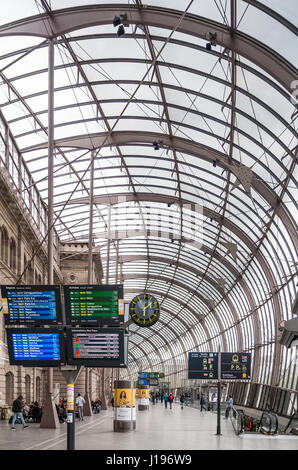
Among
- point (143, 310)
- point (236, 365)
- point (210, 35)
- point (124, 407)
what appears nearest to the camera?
point (143, 310)

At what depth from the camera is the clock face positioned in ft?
54.8

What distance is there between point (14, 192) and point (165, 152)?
14.0 meters

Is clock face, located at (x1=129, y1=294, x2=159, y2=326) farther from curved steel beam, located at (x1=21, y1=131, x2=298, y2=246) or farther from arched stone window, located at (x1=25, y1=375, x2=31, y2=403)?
arched stone window, located at (x1=25, y1=375, x2=31, y2=403)

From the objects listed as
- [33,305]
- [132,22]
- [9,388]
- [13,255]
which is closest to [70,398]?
[33,305]

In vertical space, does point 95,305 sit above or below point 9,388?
above

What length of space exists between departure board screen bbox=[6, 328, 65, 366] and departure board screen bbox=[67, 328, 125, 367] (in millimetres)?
277

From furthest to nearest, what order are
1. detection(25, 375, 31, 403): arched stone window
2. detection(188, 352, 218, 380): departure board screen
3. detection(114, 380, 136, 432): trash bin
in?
detection(25, 375, 31, 403): arched stone window, detection(188, 352, 218, 380): departure board screen, detection(114, 380, 136, 432): trash bin

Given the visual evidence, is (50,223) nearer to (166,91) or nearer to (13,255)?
(166,91)

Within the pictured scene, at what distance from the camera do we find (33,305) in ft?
48.9

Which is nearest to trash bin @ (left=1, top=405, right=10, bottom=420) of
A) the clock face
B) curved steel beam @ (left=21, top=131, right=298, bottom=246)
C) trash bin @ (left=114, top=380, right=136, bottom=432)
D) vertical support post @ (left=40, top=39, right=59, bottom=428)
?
vertical support post @ (left=40, top=39, right=59, bottom=428)

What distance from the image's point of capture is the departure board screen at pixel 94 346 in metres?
14.5

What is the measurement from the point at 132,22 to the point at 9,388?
2455 cm

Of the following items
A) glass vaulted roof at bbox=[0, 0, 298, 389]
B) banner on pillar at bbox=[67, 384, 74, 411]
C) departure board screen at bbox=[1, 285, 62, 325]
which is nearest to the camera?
banner on pillar at bbox=[67, 384, 74, 411]
